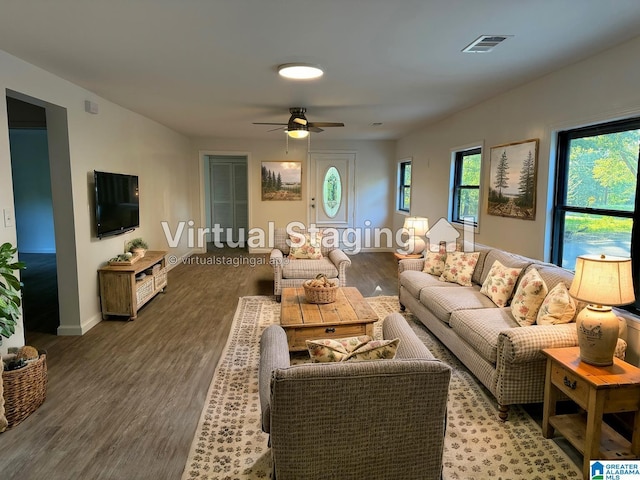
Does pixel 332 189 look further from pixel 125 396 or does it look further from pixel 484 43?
pixel 125 396

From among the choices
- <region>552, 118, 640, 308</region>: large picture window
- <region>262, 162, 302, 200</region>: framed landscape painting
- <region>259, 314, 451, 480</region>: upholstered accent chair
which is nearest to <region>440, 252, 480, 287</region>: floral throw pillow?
<region>552, 118, 640, 308</region>: large picture window

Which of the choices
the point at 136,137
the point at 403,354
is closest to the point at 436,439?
the point at 403,354

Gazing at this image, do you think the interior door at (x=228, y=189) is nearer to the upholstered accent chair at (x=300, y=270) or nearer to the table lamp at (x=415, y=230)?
the upholstered accent chair at (x=300, y=270)

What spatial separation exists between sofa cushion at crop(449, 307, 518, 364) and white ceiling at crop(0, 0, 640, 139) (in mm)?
1922

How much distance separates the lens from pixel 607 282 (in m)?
2.10

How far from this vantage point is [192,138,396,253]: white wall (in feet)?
26.7

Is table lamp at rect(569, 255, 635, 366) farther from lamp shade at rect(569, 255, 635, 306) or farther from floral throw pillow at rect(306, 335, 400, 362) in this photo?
floral throw pillow at rect(306, 335, 400, 362)

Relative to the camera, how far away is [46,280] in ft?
19.4

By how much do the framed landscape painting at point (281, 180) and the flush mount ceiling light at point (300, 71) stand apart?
4861 millimetres

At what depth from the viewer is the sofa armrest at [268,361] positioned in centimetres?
167

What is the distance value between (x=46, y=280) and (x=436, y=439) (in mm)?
6244

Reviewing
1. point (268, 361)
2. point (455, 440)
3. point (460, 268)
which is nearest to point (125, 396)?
point (268, 361)

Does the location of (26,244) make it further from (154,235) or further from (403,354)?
(403,354)

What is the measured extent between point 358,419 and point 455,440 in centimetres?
111
